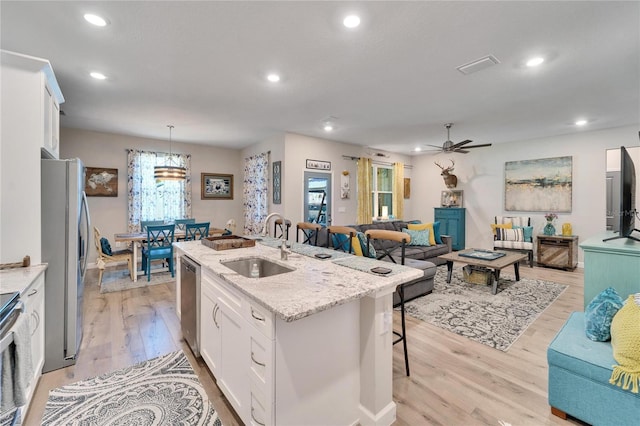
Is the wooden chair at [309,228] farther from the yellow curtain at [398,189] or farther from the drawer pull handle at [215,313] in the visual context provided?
the yellow curtain at [398,189]

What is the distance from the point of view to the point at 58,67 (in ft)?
9.23

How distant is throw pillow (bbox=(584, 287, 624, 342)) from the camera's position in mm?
1820

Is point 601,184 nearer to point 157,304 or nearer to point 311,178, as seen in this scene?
point 311,178

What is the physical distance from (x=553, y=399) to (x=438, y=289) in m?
2.42

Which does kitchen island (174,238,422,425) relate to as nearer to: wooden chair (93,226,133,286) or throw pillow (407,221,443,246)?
wooden chair (93,226,133,286)

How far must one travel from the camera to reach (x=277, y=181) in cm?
564

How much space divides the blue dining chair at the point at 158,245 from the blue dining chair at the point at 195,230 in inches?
10.9

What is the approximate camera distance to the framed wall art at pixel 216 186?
6.80 m

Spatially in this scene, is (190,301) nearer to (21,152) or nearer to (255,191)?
(21,152)

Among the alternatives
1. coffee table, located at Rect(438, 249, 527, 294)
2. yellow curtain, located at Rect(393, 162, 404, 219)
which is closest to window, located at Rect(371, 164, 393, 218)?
yellow curtain, located at Rect(393, 162, 404, 219)

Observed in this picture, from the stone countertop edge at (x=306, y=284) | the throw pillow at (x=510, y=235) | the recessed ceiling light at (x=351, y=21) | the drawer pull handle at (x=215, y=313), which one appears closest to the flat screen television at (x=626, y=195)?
the stone countertop edge at (x=306, y=284)

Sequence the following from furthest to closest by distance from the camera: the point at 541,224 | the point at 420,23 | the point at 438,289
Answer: the point at 541,224 → the point at 438,289 → the point at 420,23

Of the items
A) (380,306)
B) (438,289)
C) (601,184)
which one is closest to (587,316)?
(380,306)

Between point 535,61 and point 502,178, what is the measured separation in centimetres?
453
